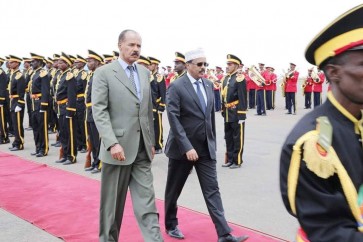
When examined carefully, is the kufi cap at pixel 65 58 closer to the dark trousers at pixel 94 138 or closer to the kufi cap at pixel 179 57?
the dark trousers at pixel 94 138

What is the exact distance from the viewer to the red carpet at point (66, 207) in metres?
4.47

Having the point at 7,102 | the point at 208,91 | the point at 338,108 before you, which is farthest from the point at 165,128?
the point at 338,108

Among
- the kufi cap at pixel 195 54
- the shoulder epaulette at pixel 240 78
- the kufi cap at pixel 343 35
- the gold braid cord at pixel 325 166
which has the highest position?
the kufi cap at pixel 343 35

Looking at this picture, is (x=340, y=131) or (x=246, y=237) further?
(x=246, y=237)

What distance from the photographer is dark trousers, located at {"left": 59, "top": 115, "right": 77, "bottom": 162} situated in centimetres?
854

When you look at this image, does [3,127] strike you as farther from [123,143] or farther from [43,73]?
[123,143]

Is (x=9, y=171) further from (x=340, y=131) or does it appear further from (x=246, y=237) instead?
(x=340, y=131)

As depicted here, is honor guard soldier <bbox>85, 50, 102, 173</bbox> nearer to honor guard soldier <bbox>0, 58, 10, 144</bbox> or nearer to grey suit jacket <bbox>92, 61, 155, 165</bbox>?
grey suit jacket <bbox>92, 61, 155, 165</bbox>

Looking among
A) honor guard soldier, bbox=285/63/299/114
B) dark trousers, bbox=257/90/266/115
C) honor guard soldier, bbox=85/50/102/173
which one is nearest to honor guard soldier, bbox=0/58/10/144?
honor guard soldier, bbox=85/50/102/173

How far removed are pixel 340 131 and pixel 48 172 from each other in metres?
6.79

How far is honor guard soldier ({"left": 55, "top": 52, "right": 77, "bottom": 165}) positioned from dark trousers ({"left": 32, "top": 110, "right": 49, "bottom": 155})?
56 centimetres

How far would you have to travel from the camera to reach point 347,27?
5.14 feet

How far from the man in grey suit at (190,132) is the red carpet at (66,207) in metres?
0.36

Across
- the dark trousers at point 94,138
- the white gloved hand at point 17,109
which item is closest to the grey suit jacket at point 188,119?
the dark trousers at point 94,138
